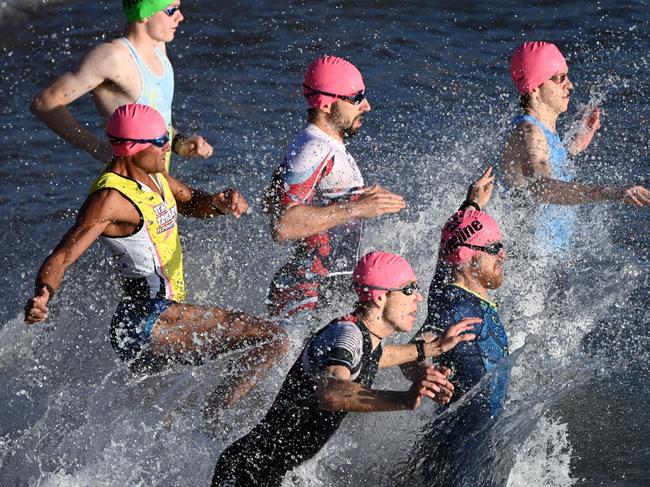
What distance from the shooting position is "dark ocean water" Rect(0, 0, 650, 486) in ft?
19.4

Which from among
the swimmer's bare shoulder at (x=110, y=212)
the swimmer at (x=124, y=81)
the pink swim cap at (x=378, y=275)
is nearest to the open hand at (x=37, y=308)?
the swimmer's bare shoulder at (x=110, y=212)

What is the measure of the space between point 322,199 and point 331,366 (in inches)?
60.8

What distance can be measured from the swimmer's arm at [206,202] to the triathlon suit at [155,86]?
0.15 m

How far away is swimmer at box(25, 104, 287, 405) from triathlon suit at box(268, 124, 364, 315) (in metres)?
0.38

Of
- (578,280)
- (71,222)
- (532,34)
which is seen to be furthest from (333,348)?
(532,34)

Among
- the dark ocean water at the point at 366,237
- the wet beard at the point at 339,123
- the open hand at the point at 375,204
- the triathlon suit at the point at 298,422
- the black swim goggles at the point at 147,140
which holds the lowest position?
the dark ocean water at the point at 366,237

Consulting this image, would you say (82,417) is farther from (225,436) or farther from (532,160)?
(532,160)

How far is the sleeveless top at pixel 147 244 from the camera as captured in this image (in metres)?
5.38

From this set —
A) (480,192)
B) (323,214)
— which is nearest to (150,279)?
(323,214)

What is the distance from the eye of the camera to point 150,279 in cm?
552

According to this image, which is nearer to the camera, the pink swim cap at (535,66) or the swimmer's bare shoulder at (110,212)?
the swimmer's bare shoulder at (110,212)

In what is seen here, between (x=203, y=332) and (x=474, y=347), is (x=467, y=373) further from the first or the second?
(x=203, y=332)

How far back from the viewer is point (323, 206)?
577 centimetres

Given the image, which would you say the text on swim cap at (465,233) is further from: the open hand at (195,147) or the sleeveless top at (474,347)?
the open hand at (195,147)
